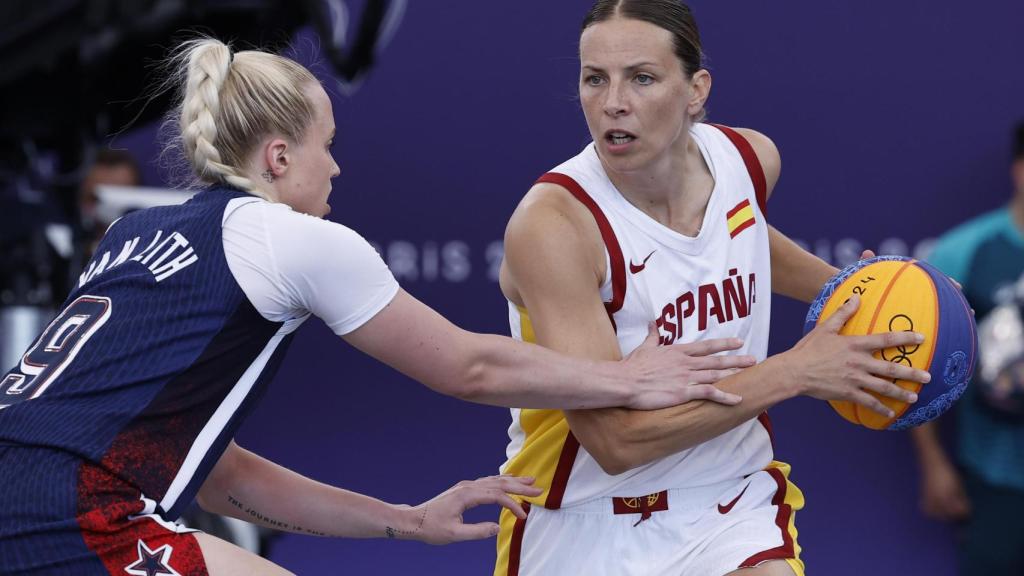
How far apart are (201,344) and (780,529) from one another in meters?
1.46

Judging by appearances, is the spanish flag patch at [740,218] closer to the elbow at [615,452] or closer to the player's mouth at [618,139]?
the player's mouth at [618,139]

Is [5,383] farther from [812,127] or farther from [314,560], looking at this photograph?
[812,127]

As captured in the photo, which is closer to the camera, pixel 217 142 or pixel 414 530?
pixel 217 142

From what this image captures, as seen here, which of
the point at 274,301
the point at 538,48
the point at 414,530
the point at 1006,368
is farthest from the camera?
the point at 538,48

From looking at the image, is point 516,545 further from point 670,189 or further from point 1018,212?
point 1018,212

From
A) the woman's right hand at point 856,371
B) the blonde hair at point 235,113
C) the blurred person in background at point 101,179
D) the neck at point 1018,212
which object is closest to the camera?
the blonde hair at point 235,113

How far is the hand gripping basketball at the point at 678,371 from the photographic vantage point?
3025mm

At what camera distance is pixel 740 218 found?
3.45 m

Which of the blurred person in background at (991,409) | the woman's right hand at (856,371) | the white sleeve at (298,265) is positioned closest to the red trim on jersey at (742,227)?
the woman's right hand at (856,371)

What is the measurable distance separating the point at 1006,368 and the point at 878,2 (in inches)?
63.3

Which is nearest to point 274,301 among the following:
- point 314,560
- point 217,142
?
point 217,142

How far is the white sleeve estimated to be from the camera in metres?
2.55

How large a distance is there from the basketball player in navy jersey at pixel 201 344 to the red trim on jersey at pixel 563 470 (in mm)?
491

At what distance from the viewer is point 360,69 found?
5.67 m
